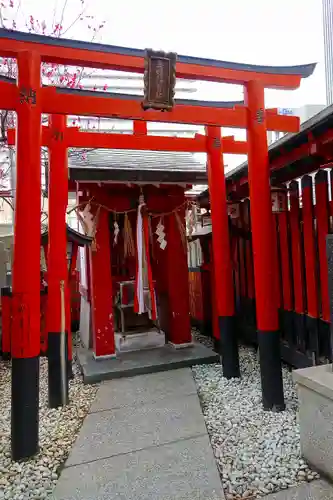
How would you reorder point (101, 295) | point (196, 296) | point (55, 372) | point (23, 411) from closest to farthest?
1. point (23, 411)
2. point (55, 372)
3. point (101, 295)
4. point (196, 296)

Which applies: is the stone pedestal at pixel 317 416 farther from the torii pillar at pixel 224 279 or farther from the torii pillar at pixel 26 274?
the torii pillar at pixel 26 274

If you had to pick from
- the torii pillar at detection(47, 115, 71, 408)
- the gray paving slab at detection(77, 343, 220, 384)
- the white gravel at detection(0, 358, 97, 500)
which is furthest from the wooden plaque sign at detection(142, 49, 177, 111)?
the gray paving slab at detection(77, 343, 220, 384)

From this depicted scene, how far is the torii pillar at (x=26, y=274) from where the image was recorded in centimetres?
362

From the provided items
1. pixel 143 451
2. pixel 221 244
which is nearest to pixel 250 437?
pixel 143 451

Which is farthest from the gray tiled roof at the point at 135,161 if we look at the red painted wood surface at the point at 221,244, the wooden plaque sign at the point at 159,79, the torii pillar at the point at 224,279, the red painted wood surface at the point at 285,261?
the wooden plaque sign at the point at 159,79

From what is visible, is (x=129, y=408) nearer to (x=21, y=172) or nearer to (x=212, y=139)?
(x=21, y=172)

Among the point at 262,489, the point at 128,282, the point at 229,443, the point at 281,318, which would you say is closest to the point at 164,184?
the point at 128,282

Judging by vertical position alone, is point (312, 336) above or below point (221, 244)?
below

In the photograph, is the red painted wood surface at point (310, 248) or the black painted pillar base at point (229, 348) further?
the black painted pillar base at point (229, 348)

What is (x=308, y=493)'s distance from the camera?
2848mm

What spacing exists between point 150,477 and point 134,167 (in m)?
4.88

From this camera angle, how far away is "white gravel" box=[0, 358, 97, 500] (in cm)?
313

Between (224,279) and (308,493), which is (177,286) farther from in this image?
(308,493)

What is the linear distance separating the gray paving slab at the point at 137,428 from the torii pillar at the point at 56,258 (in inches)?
30.7
